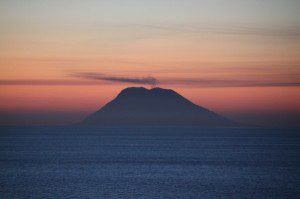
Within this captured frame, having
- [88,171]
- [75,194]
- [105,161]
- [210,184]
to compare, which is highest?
[105,161]

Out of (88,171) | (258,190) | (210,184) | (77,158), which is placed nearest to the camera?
(258,190)

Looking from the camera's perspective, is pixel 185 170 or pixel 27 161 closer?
pixel 185 170

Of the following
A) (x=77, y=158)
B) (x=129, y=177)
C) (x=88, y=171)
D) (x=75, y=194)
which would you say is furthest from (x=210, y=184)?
(x=77, y=158)

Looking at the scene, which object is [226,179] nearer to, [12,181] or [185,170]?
[185,170]

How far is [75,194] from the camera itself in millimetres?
53625

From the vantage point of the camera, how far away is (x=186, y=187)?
192ft

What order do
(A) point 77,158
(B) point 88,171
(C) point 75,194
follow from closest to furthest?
(C) point 75,194 < (B) point 88,171 < (A) point 77,158

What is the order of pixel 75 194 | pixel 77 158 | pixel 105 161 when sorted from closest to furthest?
1. pixel 75 194
2. pixel 105 161
3. pixel 77 158

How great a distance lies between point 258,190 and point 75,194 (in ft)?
64.0

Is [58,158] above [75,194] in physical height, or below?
above

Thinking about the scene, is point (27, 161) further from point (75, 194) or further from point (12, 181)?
point (75, 194)

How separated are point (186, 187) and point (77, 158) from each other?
4545 cm

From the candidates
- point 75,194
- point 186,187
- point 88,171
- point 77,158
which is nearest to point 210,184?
point 186,187

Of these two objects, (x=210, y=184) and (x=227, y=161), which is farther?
(x=227, y=161)
